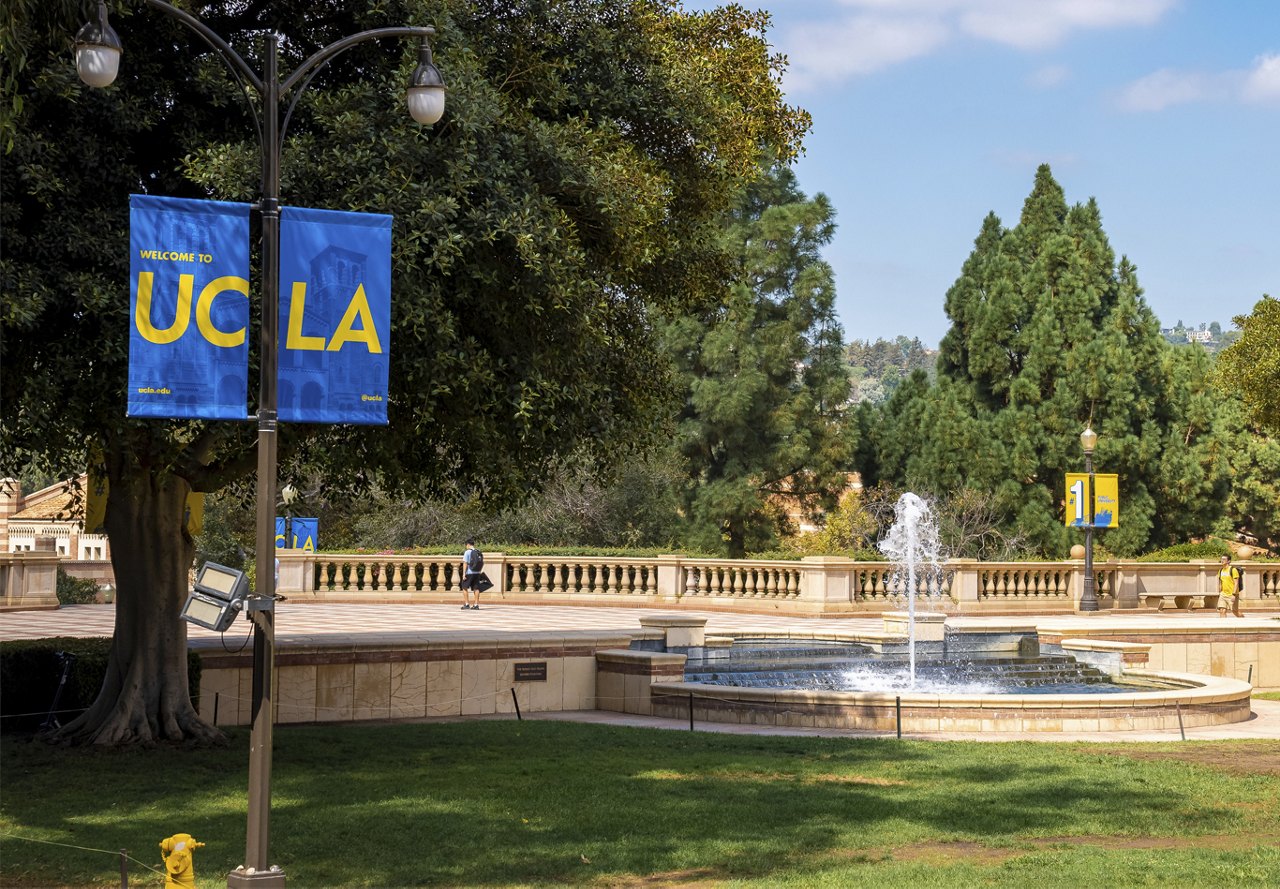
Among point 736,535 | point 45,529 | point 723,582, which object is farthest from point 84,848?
point 45,529

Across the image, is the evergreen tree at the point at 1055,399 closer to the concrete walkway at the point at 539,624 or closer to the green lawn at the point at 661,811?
the concrete walkway at the point at 539,624

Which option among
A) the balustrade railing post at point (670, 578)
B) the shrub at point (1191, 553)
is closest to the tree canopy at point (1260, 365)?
the shrub at point (1191, 553)

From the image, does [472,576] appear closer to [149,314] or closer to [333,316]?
[333,316]

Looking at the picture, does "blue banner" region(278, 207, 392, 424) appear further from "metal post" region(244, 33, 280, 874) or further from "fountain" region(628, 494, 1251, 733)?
"fountain" region(628, 494, 1251, 733)

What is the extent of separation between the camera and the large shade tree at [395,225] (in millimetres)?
13562

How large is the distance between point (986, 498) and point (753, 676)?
103 feet

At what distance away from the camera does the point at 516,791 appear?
14.3 m

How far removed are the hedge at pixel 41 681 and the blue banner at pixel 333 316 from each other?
7.48m

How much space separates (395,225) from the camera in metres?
13.9

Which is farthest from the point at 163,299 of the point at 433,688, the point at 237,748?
the point at 433,688

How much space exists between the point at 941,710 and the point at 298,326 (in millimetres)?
11181

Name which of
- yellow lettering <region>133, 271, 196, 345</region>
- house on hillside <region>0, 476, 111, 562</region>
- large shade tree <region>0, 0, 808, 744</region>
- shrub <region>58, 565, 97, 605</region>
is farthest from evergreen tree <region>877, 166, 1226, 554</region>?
yellow lettering <region>133, 271, 196, 345</region>

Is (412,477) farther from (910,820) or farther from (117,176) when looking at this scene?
(910,820)

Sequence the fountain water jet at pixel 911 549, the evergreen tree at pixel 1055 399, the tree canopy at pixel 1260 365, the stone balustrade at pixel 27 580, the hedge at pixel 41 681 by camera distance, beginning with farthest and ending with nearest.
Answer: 1. the evergreen tree at pixel 1055 399
2. the tree canopy at pixel 1260 365
3. the stone balustrade at pixel 27 580
4. the fountain water jet at pixel 911 549
5. the hedge at pixel 41 681
